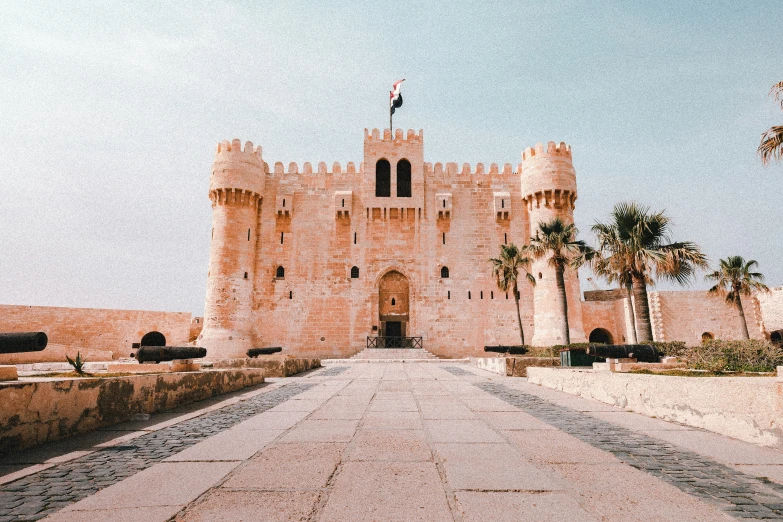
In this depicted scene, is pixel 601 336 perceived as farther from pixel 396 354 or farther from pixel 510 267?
pixel 396 354

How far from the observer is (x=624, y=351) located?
34.4 feet

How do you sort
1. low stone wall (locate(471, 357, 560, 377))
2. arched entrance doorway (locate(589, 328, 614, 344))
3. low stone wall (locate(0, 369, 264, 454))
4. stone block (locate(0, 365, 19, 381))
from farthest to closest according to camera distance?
arched entrance doorway (locate(589, 328, 614, 344))
low stone wall (locate(471, 357, 560, 377))
stone block (locate(0, 365, 19, 381))
low stone wall (locate(0, 369, 264, 454))

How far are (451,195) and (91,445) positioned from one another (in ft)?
79.5

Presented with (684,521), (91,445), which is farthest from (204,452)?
(684,521)

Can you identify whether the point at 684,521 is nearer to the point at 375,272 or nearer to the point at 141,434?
the point at 141,434

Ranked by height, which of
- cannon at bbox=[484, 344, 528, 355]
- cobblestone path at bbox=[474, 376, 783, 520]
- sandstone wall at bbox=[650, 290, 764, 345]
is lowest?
cobblestone path at bbox=[474, 376, 783, 520]

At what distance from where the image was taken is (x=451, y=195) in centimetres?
2627

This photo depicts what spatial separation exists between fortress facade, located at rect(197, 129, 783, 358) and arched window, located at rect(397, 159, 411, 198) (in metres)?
0.06

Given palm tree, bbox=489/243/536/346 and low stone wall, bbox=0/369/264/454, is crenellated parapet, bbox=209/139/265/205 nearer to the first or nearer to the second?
palm tree, bbox=489/243/536/346

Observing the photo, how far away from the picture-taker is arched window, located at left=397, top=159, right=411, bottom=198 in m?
26.5

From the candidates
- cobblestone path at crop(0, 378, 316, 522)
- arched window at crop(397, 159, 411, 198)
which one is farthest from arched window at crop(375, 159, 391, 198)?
→ cobblestone path at crop(0, 378, 316, 522)

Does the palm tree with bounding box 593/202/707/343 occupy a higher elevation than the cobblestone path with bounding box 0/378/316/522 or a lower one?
higher

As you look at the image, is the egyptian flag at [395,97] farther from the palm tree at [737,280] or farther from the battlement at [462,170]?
the palm tree at [737,280]

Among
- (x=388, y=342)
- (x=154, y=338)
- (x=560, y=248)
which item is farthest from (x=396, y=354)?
(x=154, y=338)
